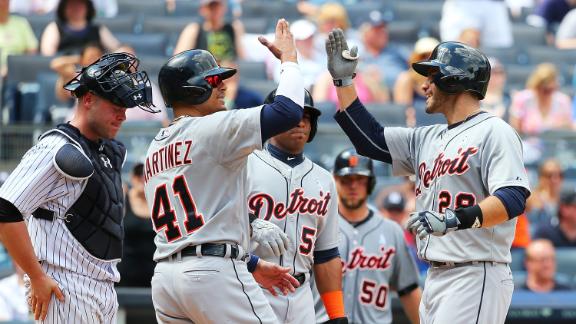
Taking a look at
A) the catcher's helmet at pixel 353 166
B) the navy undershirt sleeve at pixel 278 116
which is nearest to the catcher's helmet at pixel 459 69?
the navy undershirt sleeve at pixel 278 116

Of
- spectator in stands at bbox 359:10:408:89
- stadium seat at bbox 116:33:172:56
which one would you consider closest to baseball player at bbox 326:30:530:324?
spectator in stands at bbox 359:10:408:89

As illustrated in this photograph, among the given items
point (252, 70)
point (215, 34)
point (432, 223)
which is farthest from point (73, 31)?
point (432, 223)

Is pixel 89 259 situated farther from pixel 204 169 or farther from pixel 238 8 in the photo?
pixel 238 8

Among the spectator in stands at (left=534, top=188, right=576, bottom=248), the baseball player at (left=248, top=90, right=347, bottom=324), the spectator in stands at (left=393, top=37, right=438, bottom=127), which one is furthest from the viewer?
the spectator in stands at (left=393, top=37, right=438, bottom=127)

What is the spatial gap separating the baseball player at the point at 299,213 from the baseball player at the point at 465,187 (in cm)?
69

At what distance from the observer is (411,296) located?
6.42 m

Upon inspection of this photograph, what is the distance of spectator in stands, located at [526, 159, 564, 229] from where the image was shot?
28.9 feet

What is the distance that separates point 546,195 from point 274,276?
15.7 ft

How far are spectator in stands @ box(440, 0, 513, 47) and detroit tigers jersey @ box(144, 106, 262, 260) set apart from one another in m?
6.87

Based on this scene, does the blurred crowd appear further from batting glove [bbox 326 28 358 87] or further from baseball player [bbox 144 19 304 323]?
baseball player [bbox 144 19 304 323]

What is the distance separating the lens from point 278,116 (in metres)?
4.23

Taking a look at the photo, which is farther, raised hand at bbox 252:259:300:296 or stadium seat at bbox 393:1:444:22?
stadium seat at bbox 393:1:444:22

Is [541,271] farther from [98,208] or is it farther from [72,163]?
[72,163]

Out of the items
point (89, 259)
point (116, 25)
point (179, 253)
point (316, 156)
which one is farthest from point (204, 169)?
point (116, 25)
